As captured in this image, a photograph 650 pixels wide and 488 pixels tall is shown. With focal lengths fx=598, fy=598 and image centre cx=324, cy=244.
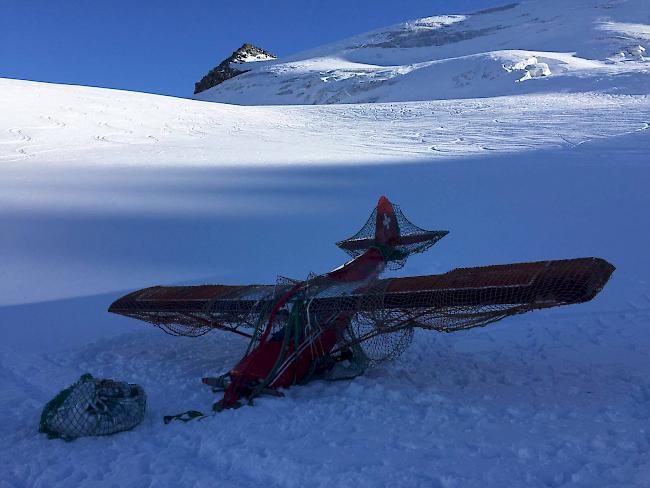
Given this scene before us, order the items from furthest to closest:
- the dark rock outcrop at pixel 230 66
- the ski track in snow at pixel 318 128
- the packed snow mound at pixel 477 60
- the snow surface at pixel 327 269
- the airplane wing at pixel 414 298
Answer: the dark rock outcrop at pixel 230 66
the packed snow mound at pixel 477 60
the ski track in snow at pixel 318 128
the airplane wing at pixel 414 298
the snow surface at pixel 327 269

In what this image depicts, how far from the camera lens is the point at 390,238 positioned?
6.69 metres

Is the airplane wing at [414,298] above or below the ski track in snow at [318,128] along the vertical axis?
below

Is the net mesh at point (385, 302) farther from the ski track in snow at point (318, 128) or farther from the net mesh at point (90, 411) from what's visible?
the ski track in snow at point (318, 128)

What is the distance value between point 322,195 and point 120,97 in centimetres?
1719

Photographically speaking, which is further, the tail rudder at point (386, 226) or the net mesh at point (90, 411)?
the tail rudder at point (386, 226)

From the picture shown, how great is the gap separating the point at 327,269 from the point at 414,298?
339cm

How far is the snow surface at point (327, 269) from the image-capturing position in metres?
3.30

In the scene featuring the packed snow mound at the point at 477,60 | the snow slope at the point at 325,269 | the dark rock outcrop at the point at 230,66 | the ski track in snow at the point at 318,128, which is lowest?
the snow slope at the point at 325,269

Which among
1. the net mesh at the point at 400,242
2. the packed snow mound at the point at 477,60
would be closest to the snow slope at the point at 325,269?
the net mesh at the point at 400,242

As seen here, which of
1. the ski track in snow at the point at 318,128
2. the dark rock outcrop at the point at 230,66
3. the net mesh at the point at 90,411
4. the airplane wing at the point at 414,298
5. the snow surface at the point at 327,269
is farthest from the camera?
the dark rock outcrop at the point at 230,66

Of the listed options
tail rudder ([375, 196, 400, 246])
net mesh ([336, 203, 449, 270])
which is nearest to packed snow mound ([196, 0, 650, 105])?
net mesh ([336, 203, 449, 270])

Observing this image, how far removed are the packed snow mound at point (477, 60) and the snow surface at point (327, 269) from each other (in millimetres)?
7746

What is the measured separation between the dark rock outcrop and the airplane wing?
6168cm

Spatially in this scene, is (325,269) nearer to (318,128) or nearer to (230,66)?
(318,128)
